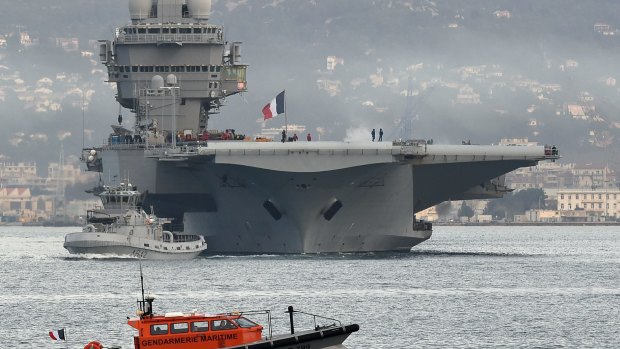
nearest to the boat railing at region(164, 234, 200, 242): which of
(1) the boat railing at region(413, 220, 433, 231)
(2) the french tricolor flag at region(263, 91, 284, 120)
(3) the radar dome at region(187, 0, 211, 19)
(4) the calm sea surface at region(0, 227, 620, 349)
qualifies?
(4) the calm sea surface at region(0, 227, 620, 349)

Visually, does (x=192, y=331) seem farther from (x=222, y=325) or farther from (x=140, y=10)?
(x=140, y=10)

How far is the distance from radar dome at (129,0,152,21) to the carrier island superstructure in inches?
48.0

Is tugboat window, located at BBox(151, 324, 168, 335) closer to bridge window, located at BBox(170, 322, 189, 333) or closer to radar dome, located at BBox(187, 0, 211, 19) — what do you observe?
bridge window, located at BBox(170, 322, 189, 333)

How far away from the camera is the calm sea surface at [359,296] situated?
166 feet

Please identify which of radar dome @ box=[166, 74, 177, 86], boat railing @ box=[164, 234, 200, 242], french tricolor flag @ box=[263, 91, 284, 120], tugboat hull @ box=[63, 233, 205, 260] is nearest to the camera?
tugboat hull @ box=[63, 233, 205, 260]

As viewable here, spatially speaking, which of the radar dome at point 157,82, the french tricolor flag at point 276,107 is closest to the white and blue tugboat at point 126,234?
the french tricolor flag at point 276,107

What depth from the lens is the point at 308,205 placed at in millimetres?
82438

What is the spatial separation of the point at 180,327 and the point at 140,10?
220ft

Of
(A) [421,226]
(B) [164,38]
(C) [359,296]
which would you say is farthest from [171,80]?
(C) [359,296]

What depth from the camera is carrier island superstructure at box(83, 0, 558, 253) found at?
79.4m

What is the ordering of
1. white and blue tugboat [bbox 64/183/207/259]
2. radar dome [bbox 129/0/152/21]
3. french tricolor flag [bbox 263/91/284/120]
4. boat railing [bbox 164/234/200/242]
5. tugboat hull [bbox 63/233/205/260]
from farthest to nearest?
1. radar dome [bbox 129/0/152/21]
2. boat railing [bbox 164/234/200/242]
3. french tricolor flag [bbox 263/91/284/120]
4. white and blue tugboat [bbox 64/183/207/259]
5. tugboat hull [bbox 63/233/205/260]

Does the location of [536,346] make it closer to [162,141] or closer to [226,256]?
[226,256]

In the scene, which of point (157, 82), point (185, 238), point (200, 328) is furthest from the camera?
point (157, 82)

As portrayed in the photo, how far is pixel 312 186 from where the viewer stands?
81.3 meters
